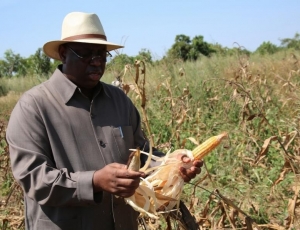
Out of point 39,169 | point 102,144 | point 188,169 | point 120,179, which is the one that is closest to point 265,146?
point 188,169

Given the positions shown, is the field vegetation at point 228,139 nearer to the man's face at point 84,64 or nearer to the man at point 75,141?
the man at point 75,141

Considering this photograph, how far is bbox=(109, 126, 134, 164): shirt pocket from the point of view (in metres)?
2.35

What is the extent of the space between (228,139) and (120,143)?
304 centimetres

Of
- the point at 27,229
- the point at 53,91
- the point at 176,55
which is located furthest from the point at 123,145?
the point at 176,55

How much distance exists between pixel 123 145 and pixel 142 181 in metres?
0.27

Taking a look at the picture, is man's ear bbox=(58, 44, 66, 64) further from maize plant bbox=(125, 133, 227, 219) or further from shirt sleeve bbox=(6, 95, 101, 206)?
maize plant bbox=(125, 133, 227, 219)

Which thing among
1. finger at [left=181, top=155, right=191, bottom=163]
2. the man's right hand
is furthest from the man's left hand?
the man's right hand

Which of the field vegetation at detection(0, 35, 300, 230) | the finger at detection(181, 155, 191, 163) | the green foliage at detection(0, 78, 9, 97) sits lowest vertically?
the green foliage at detection(0, 78, 9, 97)

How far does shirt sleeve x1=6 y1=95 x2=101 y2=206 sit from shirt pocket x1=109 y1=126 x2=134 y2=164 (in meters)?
0.28

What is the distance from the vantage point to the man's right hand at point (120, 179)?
185 cm

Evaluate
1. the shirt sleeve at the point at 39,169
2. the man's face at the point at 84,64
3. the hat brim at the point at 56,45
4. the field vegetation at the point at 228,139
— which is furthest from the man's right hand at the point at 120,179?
the field vegetation at the point at 228,139

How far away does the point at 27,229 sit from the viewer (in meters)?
2.29

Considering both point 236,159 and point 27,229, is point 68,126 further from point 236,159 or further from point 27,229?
point 236,159

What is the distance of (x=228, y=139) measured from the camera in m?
5.25
